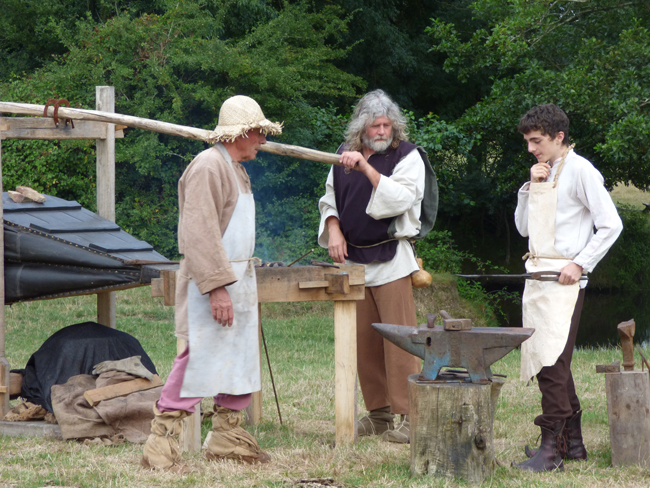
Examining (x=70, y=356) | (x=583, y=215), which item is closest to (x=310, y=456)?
(x=70, y=356)

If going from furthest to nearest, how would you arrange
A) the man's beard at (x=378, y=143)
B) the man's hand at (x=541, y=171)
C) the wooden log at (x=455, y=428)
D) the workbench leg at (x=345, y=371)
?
the man's beard at (x=378, y=143) < the workbench leg at (x=345, y=371) < the man's hand at (x=541, y=171) < the wooden log at (x=455, y=428)

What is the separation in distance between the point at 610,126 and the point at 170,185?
21.7 ft

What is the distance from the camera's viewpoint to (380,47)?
47.2ft

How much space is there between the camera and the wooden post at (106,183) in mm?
5387

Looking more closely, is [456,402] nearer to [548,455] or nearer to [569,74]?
[548,455]

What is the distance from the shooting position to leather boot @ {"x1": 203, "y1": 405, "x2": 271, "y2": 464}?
380cm

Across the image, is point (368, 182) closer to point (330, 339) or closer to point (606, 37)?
point (330, 339)

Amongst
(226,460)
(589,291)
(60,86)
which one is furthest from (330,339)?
(589,291)

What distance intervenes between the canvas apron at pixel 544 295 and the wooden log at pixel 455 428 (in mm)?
401

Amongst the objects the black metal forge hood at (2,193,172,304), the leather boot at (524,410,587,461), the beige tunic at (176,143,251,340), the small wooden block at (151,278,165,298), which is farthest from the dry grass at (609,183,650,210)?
the beige tunic at (176,143,251,340)

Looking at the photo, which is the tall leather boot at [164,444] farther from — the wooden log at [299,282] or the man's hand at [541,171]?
the man's hand at [541,171]

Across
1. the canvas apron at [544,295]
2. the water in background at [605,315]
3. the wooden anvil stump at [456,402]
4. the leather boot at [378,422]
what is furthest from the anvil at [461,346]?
the water in background at [605,315]

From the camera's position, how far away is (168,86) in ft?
39.2

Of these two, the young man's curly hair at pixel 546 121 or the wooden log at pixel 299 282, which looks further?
the wooden log at pixel 299 282
